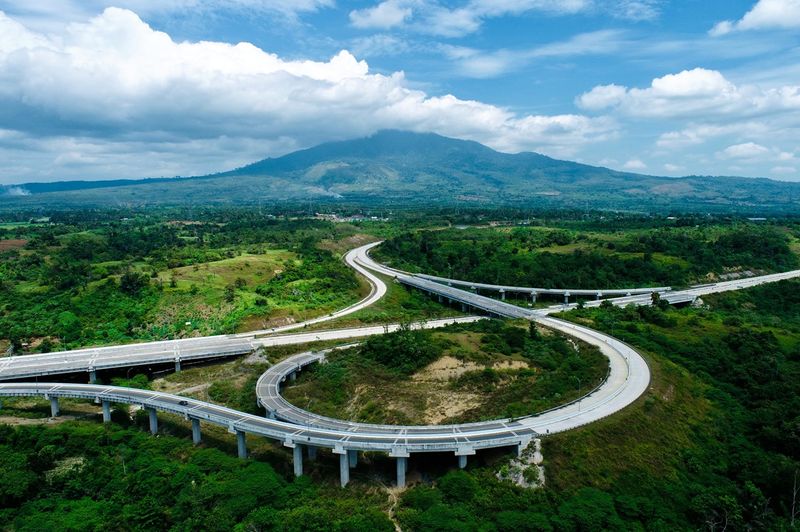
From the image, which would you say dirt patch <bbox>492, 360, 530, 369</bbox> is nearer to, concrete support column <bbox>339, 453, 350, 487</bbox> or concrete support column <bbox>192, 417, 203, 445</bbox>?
concrete support column <bbox>339, 453, 350, 487</bbox>

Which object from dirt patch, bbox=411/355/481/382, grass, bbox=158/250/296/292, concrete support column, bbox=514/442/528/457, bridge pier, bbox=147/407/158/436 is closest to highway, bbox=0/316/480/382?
bridge pier, bbox=147/407/158/436

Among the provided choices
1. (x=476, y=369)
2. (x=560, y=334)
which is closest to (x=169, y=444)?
(x=476, y=369)

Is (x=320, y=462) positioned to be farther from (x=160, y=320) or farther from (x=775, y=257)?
(x=775, y=257)

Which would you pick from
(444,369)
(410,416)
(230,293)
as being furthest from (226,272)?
(410,416)

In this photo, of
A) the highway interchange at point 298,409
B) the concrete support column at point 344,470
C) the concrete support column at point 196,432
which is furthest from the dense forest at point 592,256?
the concrete support column at point 196,432

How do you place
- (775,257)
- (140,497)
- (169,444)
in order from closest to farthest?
1. (140,497)
2. (169,444)
3. (775,257)

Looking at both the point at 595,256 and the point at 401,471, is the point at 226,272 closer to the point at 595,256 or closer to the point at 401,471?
the point at 401,471

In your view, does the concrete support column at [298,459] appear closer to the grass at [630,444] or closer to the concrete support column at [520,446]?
the concrete support column at [520,446]

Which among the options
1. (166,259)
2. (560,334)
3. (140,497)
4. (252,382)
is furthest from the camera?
(166,259)
